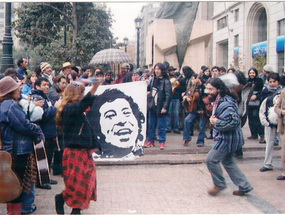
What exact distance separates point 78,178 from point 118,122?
2992 millimetres

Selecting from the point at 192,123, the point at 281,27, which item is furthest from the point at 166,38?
the point at 192,123

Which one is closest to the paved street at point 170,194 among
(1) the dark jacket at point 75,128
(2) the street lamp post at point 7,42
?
(1) the dark jacket at point 75,128

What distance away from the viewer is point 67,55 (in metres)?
8.24

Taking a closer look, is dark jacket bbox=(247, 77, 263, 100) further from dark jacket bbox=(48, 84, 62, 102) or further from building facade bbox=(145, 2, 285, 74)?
dark jacket bbox=(48, 84, 62, 102)

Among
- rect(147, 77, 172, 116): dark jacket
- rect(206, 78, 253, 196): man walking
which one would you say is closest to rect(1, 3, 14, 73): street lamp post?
rect(147, 77, 172, 116): dark jacket

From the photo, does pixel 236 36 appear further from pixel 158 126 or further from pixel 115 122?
pixel 115 122

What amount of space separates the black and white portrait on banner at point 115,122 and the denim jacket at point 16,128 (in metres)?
2.85

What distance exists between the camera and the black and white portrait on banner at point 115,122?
23.7 feet

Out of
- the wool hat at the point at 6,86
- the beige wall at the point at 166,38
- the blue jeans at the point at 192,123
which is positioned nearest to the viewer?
the wool hat at the point at 6,86

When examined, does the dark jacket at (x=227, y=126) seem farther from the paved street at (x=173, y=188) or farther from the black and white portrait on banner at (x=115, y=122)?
the black and white portrait on banner at (x=115, y=122)

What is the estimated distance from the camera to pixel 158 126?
7984mm

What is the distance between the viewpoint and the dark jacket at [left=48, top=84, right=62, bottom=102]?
20.3 feet

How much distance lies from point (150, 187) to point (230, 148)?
1.30m

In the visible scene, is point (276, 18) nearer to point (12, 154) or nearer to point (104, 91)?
point (104, 91)
